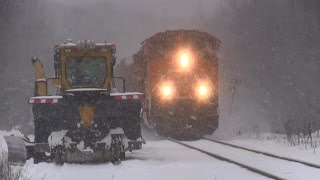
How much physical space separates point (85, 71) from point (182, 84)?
7552 mm

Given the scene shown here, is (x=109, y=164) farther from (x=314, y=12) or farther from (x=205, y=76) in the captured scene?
(x=314, y=12)

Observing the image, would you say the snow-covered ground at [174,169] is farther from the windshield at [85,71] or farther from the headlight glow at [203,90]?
the headlight glow at [203,90]

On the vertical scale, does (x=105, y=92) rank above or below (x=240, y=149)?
above

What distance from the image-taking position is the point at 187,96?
66.5 ft

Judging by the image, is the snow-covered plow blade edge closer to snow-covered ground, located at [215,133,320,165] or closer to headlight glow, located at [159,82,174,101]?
snow-covered ground, located at [215,133,320,165]

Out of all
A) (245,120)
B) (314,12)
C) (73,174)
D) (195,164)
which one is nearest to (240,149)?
(195,164)

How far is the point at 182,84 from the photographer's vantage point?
801 inches

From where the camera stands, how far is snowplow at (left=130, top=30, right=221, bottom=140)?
20.2m

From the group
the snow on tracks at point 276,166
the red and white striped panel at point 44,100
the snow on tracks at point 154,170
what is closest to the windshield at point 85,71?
the red and white striped panel at point 44,100

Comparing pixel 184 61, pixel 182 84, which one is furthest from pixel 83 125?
pixel 184 61

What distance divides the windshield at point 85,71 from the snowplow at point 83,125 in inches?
10.2

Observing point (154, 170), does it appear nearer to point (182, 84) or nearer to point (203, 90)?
point (182, 84)

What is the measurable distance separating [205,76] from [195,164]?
9958 mm

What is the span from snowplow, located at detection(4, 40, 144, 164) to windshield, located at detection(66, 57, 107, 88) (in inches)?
10.2
